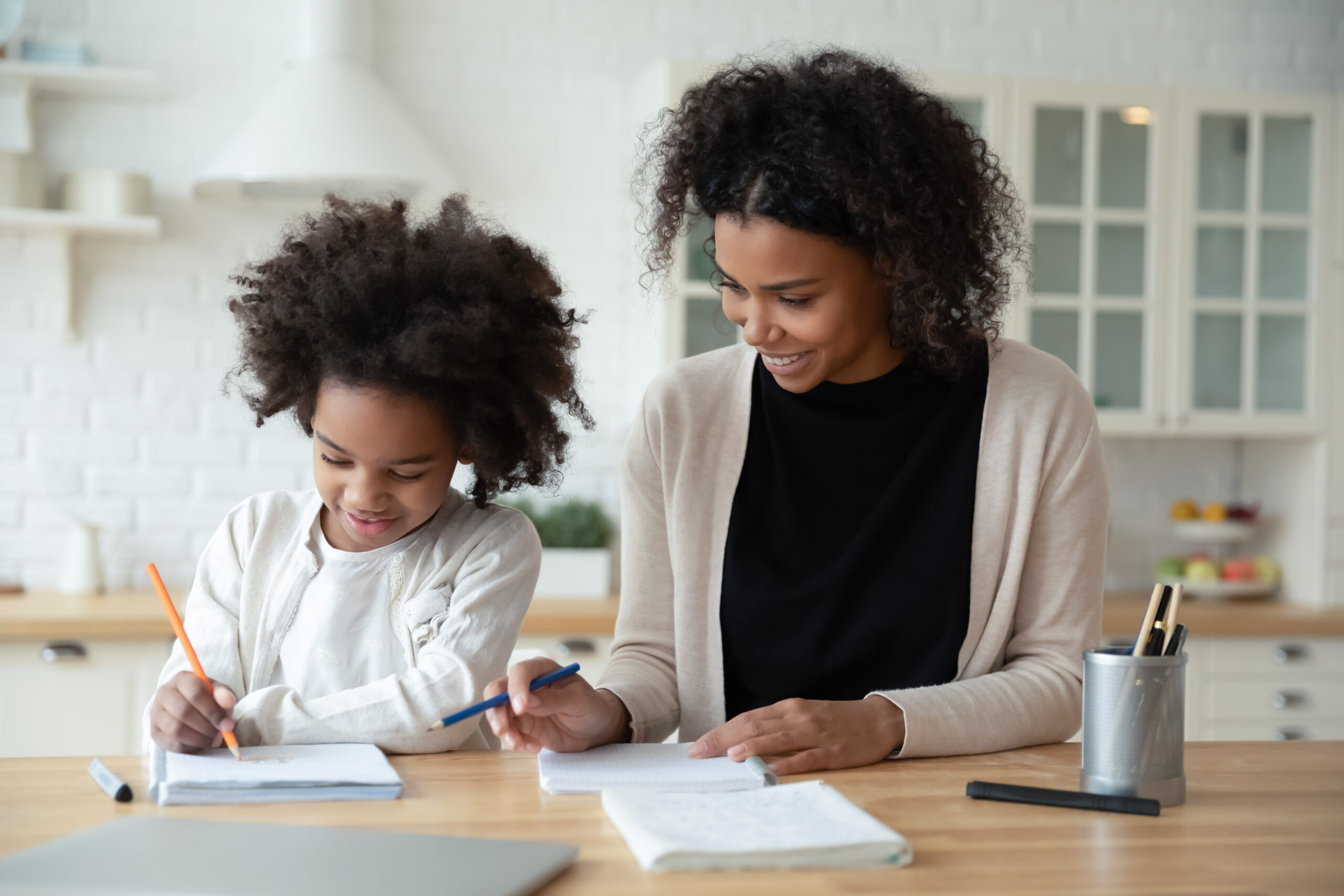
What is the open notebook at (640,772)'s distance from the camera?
1.04m

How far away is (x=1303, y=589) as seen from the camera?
3414 millimetres

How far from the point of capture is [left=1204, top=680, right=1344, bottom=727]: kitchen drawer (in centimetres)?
312

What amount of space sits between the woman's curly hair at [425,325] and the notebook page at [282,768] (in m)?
0.39

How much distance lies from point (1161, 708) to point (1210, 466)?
289 cm

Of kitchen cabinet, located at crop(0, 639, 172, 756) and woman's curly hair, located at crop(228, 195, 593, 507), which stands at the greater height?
woman's curly hair, located at crop(228, 195, 593, 507)

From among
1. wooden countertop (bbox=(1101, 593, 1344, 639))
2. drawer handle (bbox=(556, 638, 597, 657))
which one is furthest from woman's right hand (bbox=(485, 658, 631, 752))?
wooden countertop (bbox=(1101, 593, 1344, 639))

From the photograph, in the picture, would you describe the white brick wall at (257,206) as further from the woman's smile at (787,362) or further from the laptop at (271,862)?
the laptop at (271,862)

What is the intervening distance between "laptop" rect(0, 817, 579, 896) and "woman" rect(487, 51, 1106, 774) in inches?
16.9

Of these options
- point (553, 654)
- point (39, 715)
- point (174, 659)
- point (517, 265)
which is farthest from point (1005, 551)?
point (39, 715)

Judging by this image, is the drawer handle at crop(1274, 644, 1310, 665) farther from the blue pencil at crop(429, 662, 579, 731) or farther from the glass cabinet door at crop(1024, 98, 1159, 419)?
the blue pencil at crop(429, 662, 579, 731)

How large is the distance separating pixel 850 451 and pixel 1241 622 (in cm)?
207

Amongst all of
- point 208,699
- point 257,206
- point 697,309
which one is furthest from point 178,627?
point 257,206

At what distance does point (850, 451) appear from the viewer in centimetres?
148

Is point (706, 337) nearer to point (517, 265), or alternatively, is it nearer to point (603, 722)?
point (517, 265)
